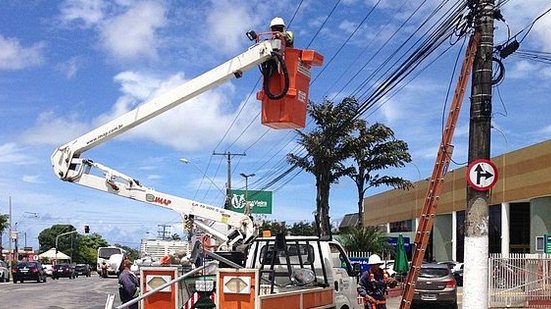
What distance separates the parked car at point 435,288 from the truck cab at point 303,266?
32.6 feet

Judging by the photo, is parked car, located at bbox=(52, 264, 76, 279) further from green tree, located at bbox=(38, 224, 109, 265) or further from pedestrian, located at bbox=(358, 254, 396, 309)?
green tree, located at bbox=(38, 224, 109, 265)

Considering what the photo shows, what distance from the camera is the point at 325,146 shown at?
3512 cm

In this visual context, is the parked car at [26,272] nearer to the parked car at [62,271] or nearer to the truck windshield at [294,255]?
the parked car at [62,271]

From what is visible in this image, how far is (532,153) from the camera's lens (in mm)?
38188

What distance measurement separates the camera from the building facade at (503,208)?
3709 centimetres

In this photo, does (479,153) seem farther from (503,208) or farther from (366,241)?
(503,208)

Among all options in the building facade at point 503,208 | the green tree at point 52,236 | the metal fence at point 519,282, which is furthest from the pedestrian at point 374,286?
the green tree at point 52,236

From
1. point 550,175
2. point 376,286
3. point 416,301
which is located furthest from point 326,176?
point 376,286

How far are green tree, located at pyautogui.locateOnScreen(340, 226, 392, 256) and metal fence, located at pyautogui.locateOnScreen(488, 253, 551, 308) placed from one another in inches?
532

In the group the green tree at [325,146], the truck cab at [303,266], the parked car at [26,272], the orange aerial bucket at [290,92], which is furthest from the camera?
the parked car at [26,272]

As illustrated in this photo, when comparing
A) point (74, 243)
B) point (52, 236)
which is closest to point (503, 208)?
point (74, 243)

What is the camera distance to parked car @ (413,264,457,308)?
2277cm

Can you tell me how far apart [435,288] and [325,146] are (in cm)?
1334

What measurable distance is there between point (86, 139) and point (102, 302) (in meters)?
14.4
